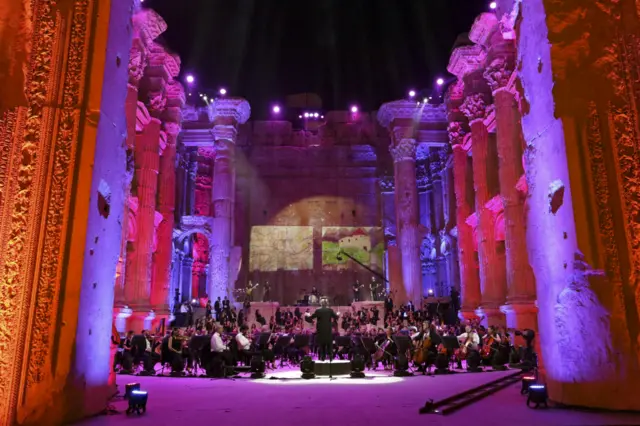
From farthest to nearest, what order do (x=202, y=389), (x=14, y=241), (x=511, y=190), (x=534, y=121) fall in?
(x=511, y=190), (x=202, y=389), (x=534, y=121), (x=14, y=241)

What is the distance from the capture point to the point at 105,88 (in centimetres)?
684

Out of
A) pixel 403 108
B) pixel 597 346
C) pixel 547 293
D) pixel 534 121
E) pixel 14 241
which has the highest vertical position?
pixel 403 108

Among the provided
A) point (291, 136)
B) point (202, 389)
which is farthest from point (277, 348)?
point (291, 136)

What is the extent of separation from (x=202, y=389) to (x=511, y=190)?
13.3 metres

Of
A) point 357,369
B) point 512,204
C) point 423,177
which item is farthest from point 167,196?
point 423,177

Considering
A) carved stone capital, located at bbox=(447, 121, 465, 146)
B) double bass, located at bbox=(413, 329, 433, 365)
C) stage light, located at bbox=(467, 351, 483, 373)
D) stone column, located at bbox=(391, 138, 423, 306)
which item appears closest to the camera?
double bass, located at bbox=(413, 329, 433, 365)

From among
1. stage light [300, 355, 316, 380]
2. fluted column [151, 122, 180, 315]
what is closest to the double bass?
stage light [300, 355, 316, 380]

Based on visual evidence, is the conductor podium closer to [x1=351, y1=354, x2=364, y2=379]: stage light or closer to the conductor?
[x1=351, y1=354, x2=364, y2=379]: stage light

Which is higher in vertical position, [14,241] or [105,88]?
[105,88]

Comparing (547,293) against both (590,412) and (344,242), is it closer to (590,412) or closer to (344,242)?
(590,412)

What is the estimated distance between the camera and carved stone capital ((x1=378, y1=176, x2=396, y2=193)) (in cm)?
3503

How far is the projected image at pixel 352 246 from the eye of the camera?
33.8m

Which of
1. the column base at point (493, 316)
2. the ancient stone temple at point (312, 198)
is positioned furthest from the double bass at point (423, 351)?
the ancient stone temple at point (312, 198)

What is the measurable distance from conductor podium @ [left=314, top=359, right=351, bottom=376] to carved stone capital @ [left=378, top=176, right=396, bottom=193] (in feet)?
75.6
